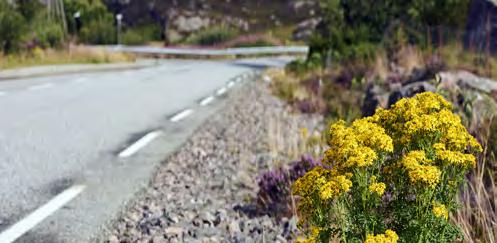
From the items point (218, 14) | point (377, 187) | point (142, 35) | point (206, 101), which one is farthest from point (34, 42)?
point (218, 14)

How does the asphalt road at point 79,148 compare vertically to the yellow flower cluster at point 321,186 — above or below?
below

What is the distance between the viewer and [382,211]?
8.32ft

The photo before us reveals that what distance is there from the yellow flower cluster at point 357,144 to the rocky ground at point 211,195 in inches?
46.8

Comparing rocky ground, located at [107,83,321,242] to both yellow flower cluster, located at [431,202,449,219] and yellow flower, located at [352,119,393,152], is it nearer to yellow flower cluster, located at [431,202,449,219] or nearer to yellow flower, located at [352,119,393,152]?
yellow flower, located at [352,119,393,152]

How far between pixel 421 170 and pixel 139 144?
5046mm

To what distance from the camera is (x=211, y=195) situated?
4.95m

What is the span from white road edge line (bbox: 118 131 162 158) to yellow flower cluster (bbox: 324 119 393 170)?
13.2ft

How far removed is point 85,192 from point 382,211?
2968 millimetres

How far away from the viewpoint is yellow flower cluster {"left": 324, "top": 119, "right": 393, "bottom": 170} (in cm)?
224

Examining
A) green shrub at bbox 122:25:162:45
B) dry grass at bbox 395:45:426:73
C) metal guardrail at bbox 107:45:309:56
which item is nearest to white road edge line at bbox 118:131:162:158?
dry grass at bbox 395:45:426:73

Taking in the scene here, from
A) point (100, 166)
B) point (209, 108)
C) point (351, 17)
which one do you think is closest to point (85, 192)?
point (100, 166)

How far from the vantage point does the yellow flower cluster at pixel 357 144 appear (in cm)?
224

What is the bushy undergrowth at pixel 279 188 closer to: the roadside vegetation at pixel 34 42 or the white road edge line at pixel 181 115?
the white road edge line at pixel 181 115

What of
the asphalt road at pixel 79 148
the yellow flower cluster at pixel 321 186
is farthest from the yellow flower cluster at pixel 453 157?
the asphalt road at pixel 79 148
